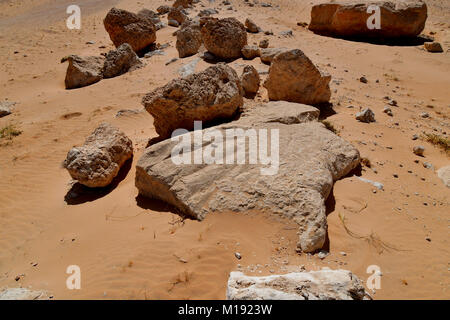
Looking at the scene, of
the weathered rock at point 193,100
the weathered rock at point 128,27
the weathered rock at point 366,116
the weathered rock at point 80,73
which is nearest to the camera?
the weathered rock at point 193,100

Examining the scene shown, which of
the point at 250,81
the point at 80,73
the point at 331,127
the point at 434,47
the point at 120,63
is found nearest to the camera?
the point at 331,127

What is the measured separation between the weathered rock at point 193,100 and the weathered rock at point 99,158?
85 centimetres

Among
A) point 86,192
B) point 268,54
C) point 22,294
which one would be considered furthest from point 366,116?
point 22,294

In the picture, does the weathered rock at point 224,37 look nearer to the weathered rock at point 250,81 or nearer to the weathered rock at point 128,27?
the weathered rock at point 250,81

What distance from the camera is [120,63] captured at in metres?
10.7

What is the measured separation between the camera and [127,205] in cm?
462

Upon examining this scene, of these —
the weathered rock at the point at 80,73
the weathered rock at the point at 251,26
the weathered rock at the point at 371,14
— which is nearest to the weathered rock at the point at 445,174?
the weathered rock at the point at 371,14

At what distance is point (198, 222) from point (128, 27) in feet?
35.5

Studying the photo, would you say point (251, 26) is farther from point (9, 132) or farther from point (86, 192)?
point (86, 192)

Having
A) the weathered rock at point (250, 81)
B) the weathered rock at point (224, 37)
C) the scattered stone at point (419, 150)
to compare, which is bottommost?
the scattered stone at point (419, 150)

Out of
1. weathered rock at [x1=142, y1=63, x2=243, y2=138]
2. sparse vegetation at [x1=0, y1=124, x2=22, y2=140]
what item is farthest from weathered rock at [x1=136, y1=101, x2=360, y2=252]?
sparse vegetation at [x1=0, y1=124, x2=22, y2=140]

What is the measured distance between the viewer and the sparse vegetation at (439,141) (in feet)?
19.5

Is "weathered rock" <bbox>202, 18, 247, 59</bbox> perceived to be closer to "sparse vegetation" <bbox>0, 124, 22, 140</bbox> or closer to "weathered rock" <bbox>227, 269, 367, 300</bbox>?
"sparse vegetation" <bbox>0, 124, 22, 140</bbox>
